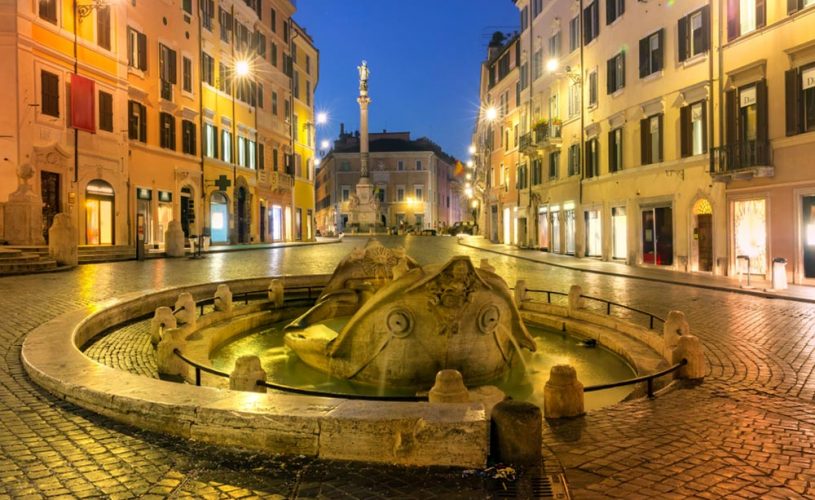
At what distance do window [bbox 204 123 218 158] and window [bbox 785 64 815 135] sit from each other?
32.8 m

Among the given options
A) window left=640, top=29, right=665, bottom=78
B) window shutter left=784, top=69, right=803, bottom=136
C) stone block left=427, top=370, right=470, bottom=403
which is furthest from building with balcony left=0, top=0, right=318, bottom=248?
window shutter left=784, top=69, right=803, bottom=136

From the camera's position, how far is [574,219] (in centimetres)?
3344

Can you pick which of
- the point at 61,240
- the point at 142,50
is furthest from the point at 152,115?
the point at 61,240

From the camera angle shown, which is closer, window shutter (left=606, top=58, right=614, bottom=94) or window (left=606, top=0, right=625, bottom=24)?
window (left=606, top=0, right=625, bottom=24)

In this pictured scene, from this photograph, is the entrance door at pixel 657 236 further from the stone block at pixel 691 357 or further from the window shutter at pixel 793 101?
the stone block at pixel 691 357

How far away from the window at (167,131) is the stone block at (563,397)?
33.3m

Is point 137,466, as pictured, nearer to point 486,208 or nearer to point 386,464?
point 386,464

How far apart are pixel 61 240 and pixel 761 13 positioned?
2476 centimetres

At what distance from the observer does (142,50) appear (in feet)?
106

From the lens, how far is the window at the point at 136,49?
102ft

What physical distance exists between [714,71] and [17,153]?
26.8m

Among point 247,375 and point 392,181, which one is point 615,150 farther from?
point 392,181

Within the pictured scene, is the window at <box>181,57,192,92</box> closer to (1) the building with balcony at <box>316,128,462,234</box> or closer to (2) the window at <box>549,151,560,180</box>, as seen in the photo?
(2) the window at <box>549,151,560,180</box>

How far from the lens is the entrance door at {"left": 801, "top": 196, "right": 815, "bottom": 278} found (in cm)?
1769
